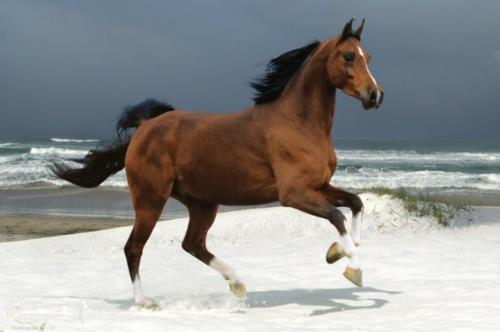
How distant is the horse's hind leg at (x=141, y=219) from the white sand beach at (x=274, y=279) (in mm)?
223

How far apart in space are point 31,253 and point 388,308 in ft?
16.4

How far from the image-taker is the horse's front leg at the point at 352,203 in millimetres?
5070

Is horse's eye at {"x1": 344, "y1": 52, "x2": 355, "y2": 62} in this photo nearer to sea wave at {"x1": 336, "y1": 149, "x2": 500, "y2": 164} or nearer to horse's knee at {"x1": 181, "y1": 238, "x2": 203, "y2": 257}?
horse's knee at {"x1": 181, "y1": 238, "x2": 203, "y2": 257}

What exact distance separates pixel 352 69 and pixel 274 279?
2829 millimetres

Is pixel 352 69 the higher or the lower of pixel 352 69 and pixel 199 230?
the higher

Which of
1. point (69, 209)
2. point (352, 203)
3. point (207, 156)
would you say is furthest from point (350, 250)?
point (69, 209)

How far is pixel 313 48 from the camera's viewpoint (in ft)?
17.9

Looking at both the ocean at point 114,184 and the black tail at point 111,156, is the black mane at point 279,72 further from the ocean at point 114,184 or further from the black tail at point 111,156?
the ocean at point 114,184

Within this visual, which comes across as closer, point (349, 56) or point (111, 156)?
point (349, 56)

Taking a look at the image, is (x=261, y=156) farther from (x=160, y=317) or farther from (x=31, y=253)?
(x=31, y=253)

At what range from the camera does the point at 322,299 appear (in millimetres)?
5926

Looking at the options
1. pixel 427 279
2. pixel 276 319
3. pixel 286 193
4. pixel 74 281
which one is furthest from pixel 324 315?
pixel 74 281

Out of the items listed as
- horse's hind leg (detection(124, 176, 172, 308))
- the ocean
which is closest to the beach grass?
horse's hind leg (detection(124, 176, 172, 308))

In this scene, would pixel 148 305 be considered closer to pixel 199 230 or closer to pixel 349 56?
pixel 199 230
